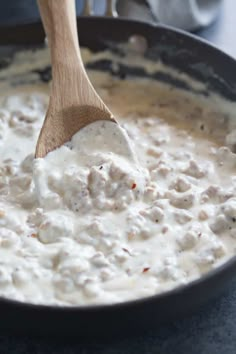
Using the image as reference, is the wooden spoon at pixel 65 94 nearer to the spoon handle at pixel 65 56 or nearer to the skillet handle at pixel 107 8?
the spoon handle at pixel 65 56

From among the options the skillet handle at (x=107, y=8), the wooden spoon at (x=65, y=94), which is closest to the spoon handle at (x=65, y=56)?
the wooden spoon at (x=65, y=94)

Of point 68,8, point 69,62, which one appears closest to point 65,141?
point 69,62

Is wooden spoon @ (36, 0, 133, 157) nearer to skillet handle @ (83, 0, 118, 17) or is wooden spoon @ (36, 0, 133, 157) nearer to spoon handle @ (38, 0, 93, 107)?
spoon handle @ (38, 0, 93, 107)

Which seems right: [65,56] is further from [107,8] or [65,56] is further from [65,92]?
[107,8]

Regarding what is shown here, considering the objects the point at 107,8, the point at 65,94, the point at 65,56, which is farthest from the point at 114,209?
the point at 107,8

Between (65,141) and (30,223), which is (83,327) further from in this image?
(65,141)

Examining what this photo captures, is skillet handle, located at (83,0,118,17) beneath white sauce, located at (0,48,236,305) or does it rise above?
above

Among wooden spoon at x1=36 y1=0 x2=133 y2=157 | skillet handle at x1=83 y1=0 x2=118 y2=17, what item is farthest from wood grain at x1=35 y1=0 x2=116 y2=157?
skillet handle at x1=83 y1=0 x2=118 y2=17
